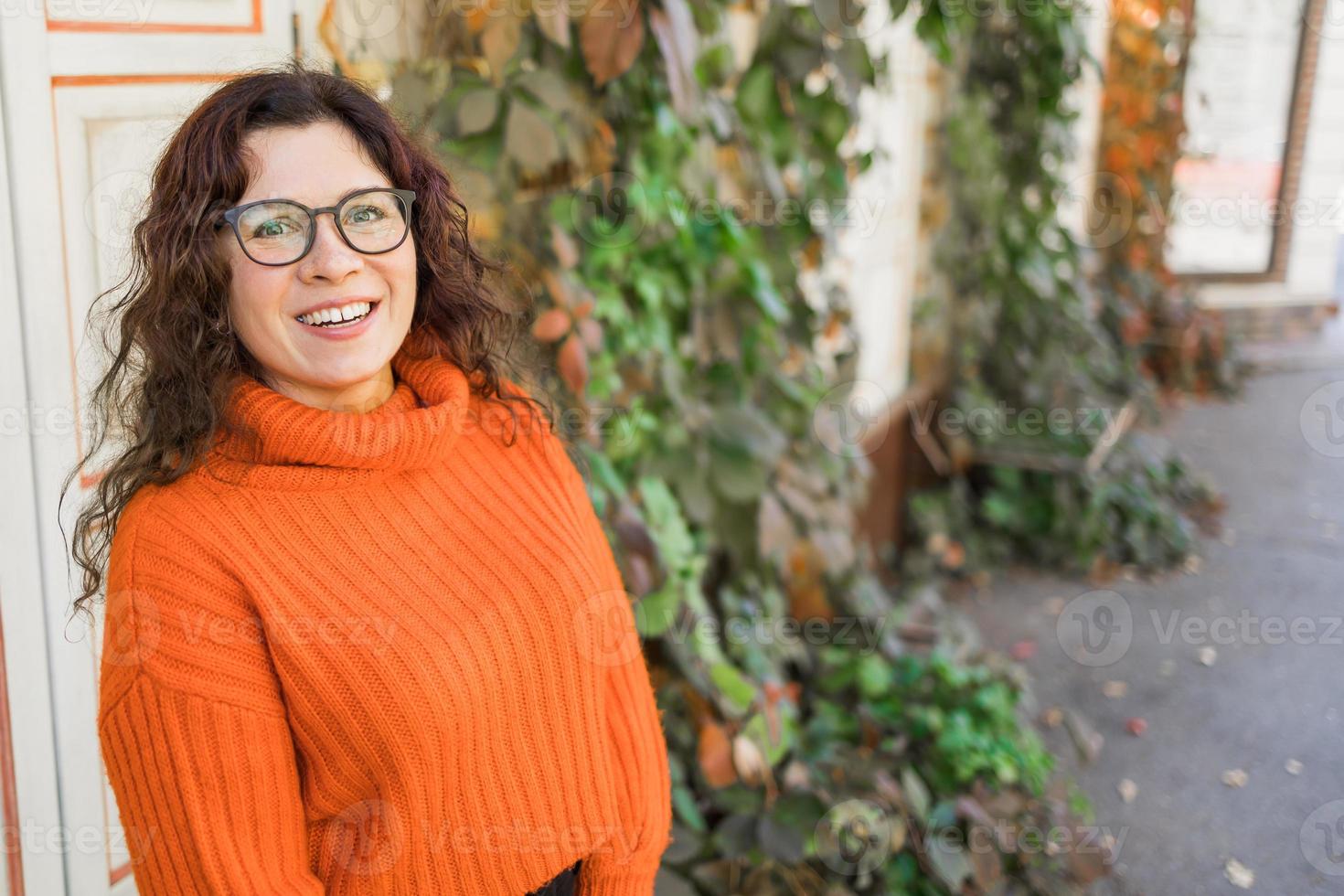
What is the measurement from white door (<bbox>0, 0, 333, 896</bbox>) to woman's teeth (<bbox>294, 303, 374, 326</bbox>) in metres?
0.52

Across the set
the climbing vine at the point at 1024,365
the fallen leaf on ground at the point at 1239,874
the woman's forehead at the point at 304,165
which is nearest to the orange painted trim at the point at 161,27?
the woman's forehead at the point at 304,165

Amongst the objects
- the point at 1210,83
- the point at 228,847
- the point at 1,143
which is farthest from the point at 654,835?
the point at 1210,83

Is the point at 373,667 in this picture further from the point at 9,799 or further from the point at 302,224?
the point at 9,799

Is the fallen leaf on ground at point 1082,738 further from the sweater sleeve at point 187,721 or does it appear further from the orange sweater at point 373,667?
the sweater sleeve at point 187,721

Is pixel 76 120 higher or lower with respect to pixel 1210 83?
lower

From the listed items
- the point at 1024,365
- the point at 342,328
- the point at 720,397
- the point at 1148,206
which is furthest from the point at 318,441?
the point at 1148,206

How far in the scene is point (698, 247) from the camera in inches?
99.0

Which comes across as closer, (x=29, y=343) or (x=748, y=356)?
(x=29, y=343)

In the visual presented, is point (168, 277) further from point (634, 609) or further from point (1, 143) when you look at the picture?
point (634, 609)

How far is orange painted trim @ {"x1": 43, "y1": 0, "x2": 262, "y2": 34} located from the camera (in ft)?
5.19

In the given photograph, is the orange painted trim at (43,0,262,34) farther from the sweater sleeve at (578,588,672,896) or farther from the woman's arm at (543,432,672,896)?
the sweater sleeve at (578,588,672,896)

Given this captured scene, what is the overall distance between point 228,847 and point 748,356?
1.78 meters

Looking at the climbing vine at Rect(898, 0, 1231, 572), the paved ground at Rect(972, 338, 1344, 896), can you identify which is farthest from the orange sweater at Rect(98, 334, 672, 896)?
the climbing vine at Rect(898, 0, 1231, 572)

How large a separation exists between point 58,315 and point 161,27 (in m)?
0.47
